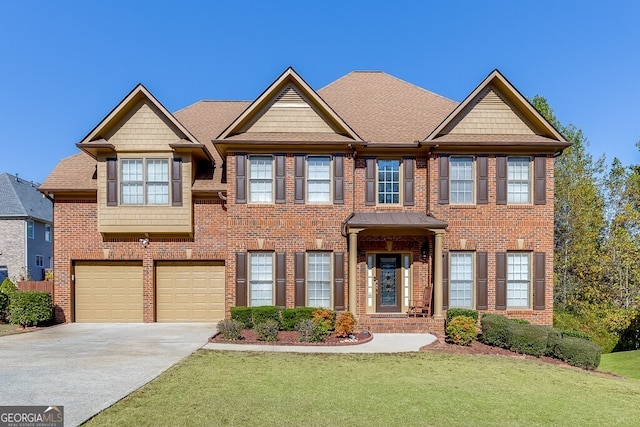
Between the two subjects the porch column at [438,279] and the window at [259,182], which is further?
the window at [259,182]

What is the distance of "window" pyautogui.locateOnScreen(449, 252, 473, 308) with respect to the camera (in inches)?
562

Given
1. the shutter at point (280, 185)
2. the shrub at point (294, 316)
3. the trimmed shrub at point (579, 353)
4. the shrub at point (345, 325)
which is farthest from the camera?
the shutter at point (280, 185)

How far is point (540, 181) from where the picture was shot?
47.0ft

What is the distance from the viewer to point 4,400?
21.8 ft

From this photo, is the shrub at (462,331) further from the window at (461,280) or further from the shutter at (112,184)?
the shutter at (112,184)

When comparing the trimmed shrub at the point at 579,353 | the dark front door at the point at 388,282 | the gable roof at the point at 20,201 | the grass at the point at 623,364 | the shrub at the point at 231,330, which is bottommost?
the grass at the point at 623,364

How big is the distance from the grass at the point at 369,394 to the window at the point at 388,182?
21.3 feet

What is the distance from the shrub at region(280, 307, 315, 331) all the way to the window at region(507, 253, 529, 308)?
729 cm

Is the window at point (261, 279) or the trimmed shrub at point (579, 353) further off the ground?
the window at point (261, 279)

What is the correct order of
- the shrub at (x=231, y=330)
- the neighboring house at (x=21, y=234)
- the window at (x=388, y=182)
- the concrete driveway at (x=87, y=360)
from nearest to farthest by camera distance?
1. the concrete driveway at (x=87, y=360)
2. the shrub at (x=231, y=330)
3. the window at (x=388, y=182)
4. the neighboring house at (x=21, y=234)

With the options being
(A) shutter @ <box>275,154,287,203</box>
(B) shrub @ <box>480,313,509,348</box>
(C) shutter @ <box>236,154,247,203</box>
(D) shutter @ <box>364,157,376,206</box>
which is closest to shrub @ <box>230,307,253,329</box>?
(C) shutter @ <box>236,154,247,203</box>

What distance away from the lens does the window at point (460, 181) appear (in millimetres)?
14516

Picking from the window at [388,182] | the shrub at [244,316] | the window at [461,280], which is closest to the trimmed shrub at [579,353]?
the window at [461,280]

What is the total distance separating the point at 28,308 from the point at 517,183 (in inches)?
706
